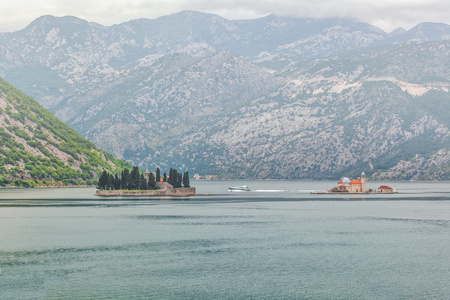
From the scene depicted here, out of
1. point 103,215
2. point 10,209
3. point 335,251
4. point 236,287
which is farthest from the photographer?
point 10,209

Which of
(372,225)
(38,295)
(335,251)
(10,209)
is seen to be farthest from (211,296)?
(10,209)

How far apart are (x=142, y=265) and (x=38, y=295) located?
2073 cm

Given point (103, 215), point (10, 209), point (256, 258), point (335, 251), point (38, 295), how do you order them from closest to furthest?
point (38, 295), point (256, 258), point (335, 251), point (103, 215), point (10, 209)

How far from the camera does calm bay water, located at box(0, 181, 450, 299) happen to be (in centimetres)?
7362

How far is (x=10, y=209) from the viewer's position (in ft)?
584

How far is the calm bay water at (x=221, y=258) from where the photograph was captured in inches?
2899

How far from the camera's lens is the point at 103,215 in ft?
544

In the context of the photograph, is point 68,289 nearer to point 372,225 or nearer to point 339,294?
point 339,294

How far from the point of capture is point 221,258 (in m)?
95.1

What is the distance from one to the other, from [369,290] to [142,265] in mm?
32739

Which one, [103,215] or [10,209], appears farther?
[10,209]

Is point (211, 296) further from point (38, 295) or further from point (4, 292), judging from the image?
point (4, 292)

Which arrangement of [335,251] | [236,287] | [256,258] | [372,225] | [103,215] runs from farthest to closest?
1. [103,215]
2. [372,225]
3. [335,251]
4. [256,258]
5. [236,287]

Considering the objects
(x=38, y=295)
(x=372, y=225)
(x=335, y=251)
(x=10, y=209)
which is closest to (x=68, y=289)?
(x=38, y=295)
